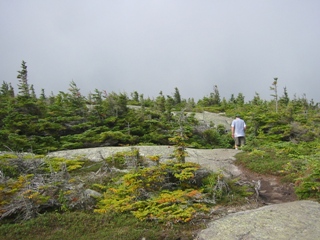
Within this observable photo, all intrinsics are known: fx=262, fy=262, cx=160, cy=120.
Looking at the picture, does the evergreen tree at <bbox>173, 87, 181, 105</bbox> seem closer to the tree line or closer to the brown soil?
the tree line

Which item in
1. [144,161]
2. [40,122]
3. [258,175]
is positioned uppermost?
[40,122]

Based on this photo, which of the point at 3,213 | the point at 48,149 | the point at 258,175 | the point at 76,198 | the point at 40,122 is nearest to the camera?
the point at 3,213

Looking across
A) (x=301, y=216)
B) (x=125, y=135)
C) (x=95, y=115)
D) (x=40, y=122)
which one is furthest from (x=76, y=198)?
(x=95, y=115)

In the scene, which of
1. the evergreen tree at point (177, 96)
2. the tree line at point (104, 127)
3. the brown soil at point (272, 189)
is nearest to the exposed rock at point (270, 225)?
the brown soil at point (272, 189)

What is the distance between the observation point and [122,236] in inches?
229

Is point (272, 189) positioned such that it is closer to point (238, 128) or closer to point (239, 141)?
point (238, 128)

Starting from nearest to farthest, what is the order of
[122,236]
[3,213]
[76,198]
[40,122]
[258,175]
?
1. [122,236]
2. [3,213]
3. [76,198]
4. [258,175]
5. [40,122]

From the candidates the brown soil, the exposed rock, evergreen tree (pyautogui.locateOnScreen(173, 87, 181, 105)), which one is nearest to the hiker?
the brown soil

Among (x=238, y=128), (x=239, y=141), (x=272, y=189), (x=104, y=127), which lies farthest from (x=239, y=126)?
(x=104, y=127)

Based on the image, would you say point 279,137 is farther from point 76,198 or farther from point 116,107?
point 76,198

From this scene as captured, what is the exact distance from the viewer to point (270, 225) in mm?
5707

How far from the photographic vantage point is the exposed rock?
17.6 feet

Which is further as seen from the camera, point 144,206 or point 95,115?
point 95,115

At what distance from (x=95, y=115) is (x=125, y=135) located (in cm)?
350
